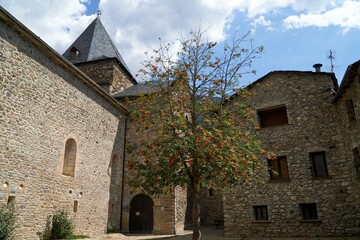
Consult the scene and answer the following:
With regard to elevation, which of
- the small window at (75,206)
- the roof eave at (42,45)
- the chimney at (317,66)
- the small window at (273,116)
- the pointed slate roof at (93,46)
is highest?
the pointed slate roof at (93,46)

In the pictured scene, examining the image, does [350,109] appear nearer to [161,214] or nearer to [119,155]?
[161,214]

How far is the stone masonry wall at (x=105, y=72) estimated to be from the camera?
1969cm

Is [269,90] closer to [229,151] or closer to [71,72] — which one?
[229,151]

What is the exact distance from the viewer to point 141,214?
14.7 meters

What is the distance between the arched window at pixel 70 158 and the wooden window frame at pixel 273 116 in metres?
8.20

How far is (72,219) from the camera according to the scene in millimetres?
10789

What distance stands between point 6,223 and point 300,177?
10282mm

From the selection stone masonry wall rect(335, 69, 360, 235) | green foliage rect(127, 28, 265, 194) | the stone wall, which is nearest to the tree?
green foliage rect(127, 28, 265, 194)

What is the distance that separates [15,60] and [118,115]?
6.93 metres

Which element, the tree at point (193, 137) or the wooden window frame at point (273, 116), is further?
the wooden window frame at point (273, 116)

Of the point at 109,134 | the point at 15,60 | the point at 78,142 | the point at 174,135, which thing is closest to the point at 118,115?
the point at 109,134

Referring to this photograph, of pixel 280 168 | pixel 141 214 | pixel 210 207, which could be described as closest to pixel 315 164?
pixel 280 168

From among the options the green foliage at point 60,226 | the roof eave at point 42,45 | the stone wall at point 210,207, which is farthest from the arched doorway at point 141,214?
the roof eave at point 42,45

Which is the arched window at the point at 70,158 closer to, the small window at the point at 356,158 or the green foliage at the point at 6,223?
the green foliage at the point at 6,223
